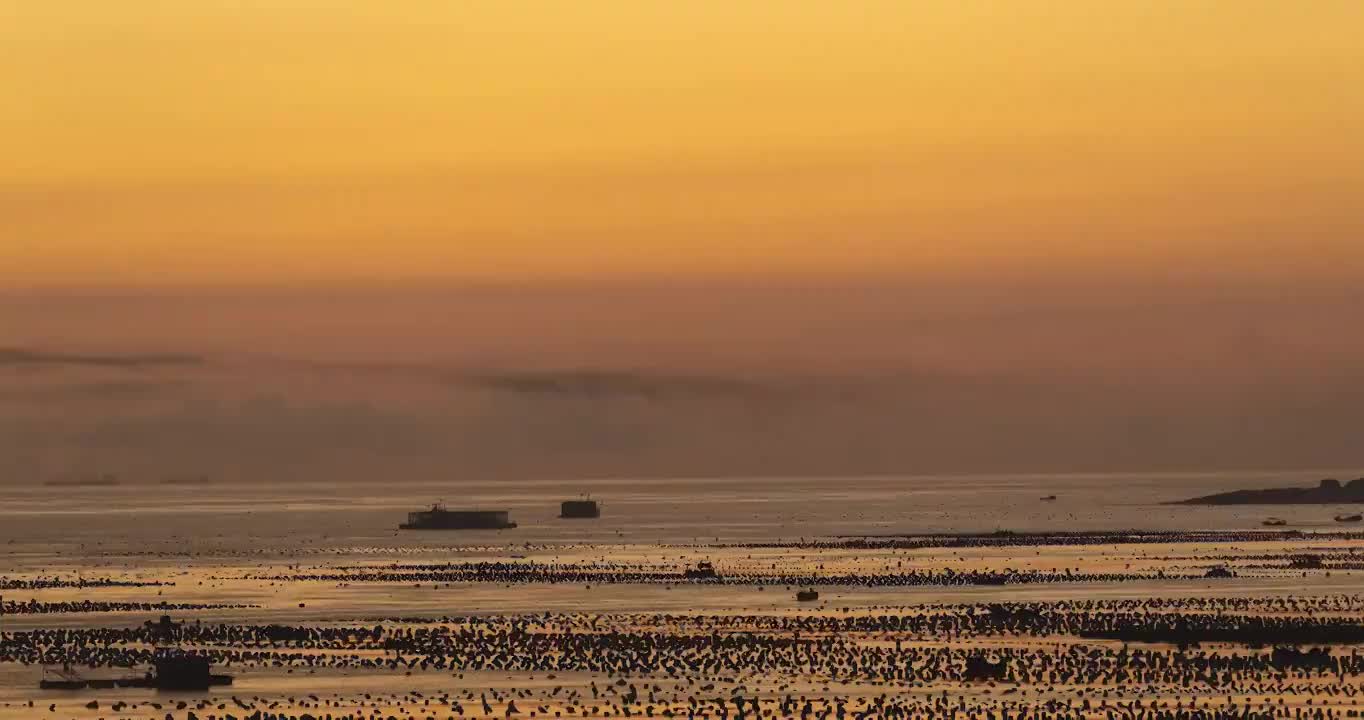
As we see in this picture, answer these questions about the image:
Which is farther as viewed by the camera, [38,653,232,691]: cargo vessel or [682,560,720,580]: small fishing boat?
A: [682,560,720,580]: small fishing boat

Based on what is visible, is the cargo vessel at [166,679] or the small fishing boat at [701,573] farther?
the small fishing boat at [701,573]

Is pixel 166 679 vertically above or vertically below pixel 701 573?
below

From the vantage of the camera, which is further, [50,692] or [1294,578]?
[1294,578]

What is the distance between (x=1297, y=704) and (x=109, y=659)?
40741 mm

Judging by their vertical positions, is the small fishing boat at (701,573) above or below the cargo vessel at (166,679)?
above

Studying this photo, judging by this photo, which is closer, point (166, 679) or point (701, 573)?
point (166, 679)

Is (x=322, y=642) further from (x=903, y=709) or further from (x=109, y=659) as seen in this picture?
(x=903, y=709)

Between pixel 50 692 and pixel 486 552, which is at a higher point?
pixel 486 552

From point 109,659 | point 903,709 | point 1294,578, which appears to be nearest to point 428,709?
point 903,709

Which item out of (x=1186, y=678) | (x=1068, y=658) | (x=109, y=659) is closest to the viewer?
(x=1186, y=678)

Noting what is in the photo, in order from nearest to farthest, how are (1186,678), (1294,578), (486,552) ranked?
(1186,678) < (1294,578) < (486,552)

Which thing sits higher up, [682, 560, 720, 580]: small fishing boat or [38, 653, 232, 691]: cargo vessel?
[682, 560, 720, 580]: small fishing boat

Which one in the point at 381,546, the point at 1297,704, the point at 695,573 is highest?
the point at 381,546

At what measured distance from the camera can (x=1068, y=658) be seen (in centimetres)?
7075
